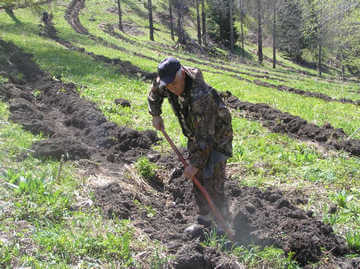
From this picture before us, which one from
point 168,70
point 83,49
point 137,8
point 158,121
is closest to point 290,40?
point 137,8

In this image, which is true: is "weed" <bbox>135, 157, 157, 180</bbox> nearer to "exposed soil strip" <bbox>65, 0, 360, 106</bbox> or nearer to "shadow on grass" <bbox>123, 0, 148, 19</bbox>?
"exposed soil strip" <bbox>65, 0, 360, 106</bbox>

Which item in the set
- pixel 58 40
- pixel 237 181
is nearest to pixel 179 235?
pixel 237 181

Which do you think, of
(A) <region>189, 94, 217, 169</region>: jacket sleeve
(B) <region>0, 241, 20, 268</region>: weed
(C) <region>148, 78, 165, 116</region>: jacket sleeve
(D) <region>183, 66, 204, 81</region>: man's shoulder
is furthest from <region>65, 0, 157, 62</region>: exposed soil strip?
(B) <region>0, 241, 20, 268</region>: weed

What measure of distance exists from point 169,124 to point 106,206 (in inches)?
162

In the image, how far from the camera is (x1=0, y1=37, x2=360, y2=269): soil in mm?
3787

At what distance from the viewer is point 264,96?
12438 millimetres

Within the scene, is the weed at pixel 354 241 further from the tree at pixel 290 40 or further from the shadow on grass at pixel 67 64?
the tree at pixel 290 40

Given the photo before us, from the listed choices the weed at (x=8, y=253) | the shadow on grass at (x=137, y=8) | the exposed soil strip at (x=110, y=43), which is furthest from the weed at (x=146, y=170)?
the shadow on grass at (x=137, y=8)

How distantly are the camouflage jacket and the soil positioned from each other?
919 millimetres

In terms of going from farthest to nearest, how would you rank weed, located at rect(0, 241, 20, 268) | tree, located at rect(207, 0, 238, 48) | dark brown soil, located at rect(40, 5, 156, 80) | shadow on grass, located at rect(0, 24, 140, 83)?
tree, located at rect(207, 0, 238, 48), dark brown soil, located at rect(40, 5, 156, 80), shadow on grass, located at rect(0, 24, 140, 83), weed, located at rect(0, 241, 20, 268)

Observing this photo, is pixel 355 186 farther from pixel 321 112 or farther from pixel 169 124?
pixel 321 112

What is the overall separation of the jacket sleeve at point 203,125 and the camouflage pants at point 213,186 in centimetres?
51

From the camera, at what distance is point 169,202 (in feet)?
16.6

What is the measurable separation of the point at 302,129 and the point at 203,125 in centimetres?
537
